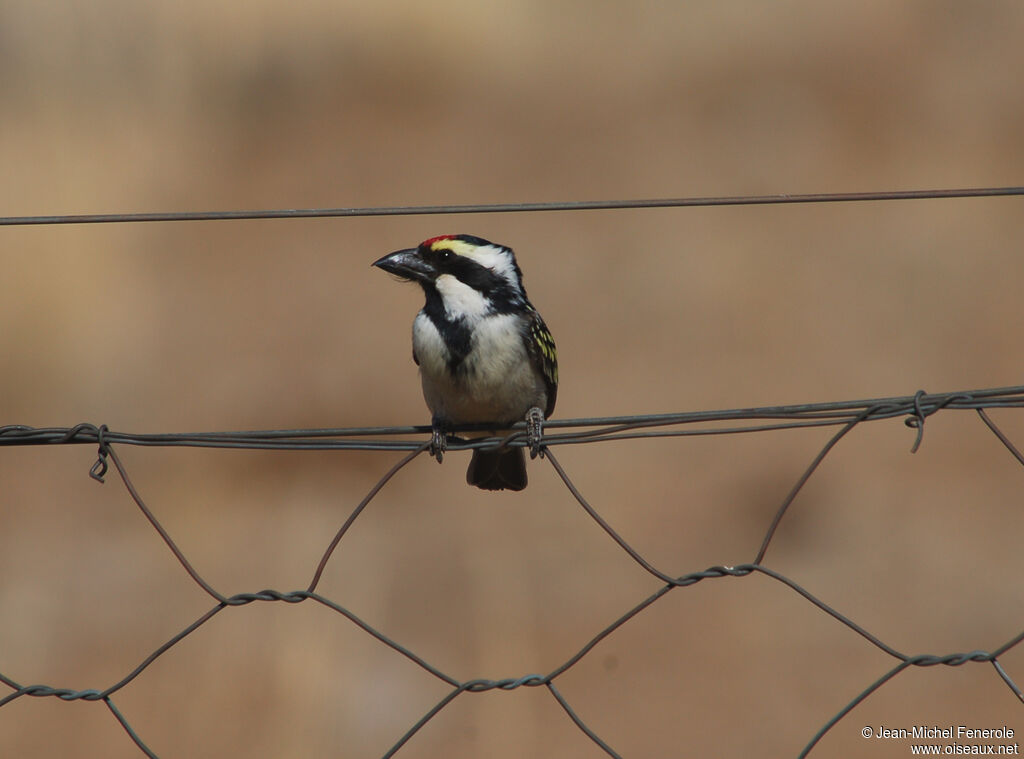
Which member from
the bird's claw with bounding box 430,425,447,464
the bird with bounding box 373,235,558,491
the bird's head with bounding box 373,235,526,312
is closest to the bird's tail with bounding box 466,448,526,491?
the bird with bounding box 373,235,558,491

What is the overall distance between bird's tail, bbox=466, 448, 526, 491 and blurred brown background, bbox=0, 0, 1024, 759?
384 centimetres

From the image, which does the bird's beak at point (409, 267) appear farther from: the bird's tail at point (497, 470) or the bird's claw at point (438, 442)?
the bird's tail at point (497, 470)

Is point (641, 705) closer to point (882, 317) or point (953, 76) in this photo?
point (882, 317)

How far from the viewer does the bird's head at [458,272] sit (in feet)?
16.0

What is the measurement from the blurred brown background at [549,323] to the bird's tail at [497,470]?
3.84 meters

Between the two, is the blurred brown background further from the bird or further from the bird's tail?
the bird

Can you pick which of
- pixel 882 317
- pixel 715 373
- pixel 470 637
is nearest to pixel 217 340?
pixel 470 637

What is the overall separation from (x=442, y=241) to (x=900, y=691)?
20.1 ft

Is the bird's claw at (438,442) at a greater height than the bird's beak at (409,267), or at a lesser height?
lesser

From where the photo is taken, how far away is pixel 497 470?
5.50 meters

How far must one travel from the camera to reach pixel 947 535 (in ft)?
32.2

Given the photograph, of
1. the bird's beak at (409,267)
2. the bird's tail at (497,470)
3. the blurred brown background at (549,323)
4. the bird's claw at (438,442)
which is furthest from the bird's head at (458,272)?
the blurred brown background at (549,323)

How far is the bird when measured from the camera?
15.7 ft

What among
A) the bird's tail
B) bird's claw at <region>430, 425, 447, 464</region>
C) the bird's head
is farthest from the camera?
the bird's tail
